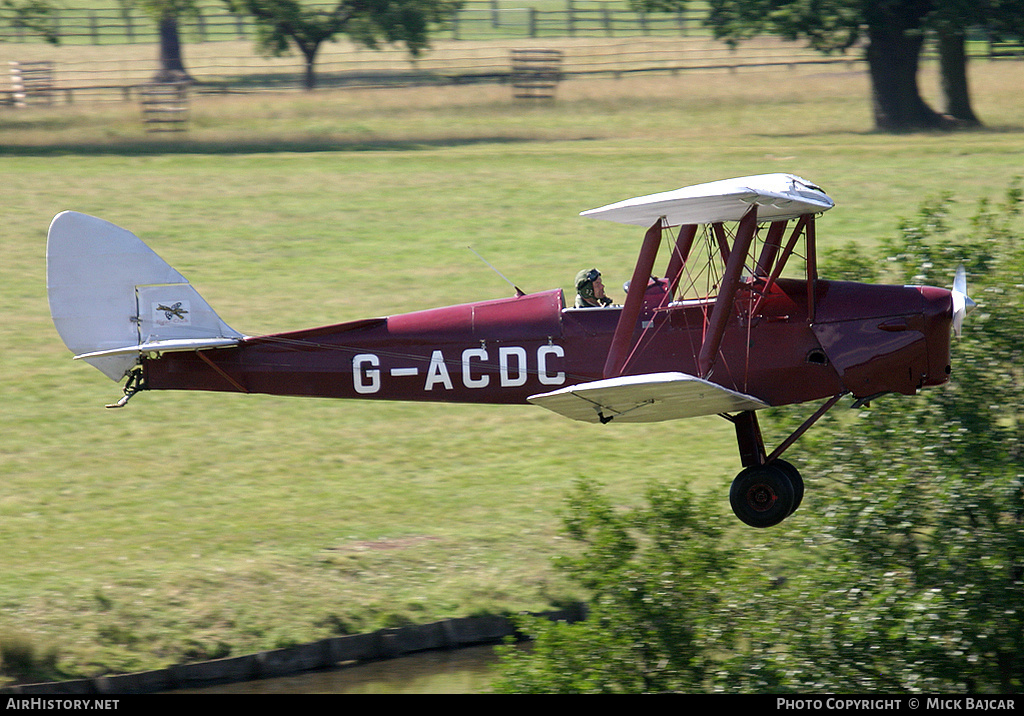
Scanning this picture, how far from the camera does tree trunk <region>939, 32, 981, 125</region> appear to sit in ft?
124

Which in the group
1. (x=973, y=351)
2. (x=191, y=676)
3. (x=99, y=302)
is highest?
(x=99, y=302)

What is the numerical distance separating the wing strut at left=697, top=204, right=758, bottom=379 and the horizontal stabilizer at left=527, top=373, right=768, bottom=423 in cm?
31

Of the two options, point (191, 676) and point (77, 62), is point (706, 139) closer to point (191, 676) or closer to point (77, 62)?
point (191, 676)

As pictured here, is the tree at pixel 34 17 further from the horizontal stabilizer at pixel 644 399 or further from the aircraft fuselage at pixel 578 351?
the horizontal stabilizer at pixel 644 399

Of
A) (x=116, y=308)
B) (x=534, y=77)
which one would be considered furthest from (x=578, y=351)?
(x=534, y=77)

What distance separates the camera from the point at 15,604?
14859 millimetres

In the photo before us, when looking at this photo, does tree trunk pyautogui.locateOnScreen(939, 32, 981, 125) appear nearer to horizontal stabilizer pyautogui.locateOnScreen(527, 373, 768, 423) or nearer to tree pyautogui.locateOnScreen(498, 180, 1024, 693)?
tree pyautogui.locateOnScreen(498, 180, 1024, 693)

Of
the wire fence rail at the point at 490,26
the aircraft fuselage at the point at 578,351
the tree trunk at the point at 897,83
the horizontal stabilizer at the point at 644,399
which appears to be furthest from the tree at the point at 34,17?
the horizontal stabilizer at the point at 644,399

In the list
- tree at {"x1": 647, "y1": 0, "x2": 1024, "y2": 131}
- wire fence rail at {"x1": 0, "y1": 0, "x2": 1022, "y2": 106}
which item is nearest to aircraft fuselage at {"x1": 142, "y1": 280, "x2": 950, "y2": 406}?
tree at {"x1": 647, "y1": 0, "x2": 1024, "y2": 131}

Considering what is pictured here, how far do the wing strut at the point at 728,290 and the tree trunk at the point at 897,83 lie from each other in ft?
96.7

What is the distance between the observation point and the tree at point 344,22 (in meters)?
46.3

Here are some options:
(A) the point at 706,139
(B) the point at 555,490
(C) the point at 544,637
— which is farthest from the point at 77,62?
(C) the point at 544,637

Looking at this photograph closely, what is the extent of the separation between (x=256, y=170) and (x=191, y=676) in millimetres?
21666

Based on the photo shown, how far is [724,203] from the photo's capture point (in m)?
10.7
